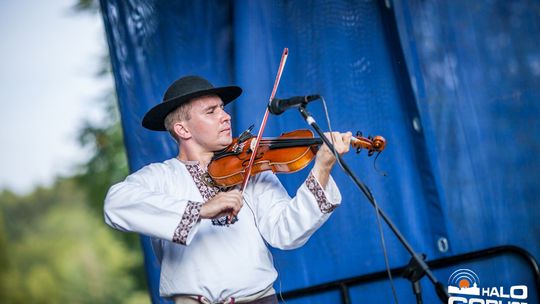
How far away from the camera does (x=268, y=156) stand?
2.14 metres

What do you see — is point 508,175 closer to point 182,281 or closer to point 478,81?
point 478,81

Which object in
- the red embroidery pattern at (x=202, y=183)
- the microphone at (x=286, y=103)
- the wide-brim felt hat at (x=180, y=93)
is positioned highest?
the wide-brim felt hat at (x=180, y=93)

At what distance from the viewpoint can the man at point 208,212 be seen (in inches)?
77.8

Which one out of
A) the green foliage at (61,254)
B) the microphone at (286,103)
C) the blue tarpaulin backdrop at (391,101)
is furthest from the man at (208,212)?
the green foliage at (61,254)

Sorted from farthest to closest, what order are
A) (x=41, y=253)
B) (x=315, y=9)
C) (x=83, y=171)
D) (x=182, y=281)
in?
(x=41, y=253) < (x=83, y=171) < (x=315, y=9) < (x=182, y=281)

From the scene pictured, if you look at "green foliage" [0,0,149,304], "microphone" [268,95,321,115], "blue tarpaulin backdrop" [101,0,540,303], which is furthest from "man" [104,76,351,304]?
"green foliage" [0,0,149,304]

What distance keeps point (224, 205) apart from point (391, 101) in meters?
1.23

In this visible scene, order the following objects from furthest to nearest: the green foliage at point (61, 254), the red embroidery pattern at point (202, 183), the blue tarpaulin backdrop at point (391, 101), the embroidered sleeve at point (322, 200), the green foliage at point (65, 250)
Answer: the green foliage at point (61, 254), the green foliage at point (65, 250), the blue tarpaulin backdrop at point (391, 101), the red embroidery pattern at point (202, 183), the embroidered sleeve at point (322, 200)

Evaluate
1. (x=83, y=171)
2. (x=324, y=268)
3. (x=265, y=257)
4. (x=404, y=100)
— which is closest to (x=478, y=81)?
(x=404, y=100)

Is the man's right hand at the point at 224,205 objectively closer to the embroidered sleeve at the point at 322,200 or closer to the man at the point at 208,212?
the man at the point at 208,212

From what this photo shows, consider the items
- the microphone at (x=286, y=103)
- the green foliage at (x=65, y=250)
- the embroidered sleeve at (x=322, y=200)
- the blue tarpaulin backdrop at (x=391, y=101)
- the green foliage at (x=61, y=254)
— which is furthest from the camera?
the green foliage at (x=61, y=254)

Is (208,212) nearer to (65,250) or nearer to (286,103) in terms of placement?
(286,103)

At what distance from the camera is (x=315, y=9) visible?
290cm

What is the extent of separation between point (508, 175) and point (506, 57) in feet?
1.70
